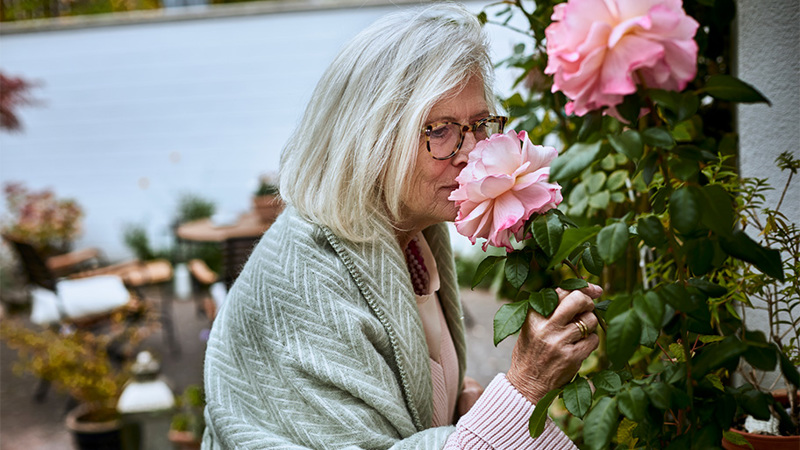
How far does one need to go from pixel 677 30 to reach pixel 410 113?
606mm

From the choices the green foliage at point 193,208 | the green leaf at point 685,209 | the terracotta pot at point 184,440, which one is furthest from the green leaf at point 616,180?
the green foliage at point 193,208

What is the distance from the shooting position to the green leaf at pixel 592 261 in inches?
39.4

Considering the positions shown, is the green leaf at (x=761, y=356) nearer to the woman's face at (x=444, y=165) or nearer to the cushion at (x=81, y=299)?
the woman's face at (x=444, y=165)

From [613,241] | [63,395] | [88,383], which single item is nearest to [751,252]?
[613,241]

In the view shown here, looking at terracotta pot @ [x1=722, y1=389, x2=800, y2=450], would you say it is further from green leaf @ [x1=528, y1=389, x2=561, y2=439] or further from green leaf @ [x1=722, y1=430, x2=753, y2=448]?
green leaf @ [x1=528, y1=389, x2=561, y2=439]

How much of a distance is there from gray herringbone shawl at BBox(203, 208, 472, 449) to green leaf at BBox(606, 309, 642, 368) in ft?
1.58

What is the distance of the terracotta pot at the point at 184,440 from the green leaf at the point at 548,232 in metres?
3.10

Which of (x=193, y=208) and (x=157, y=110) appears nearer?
(x=193, y=208)

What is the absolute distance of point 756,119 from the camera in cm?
151

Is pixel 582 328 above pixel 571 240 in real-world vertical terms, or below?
below

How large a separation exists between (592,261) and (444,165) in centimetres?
38

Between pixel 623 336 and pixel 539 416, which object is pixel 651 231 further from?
pixel 539 416

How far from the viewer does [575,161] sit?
79 centimetres

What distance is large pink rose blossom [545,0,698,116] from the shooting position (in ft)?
2.41
